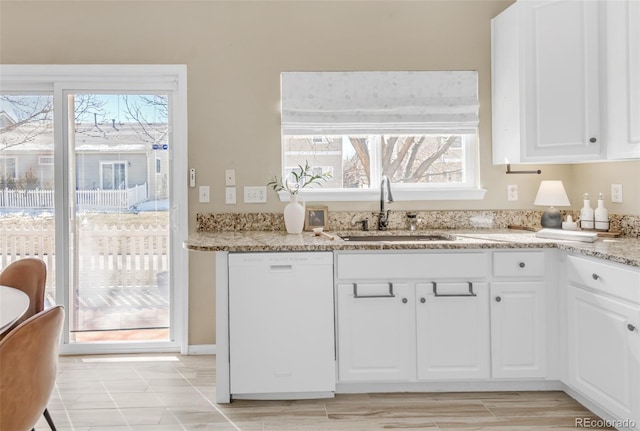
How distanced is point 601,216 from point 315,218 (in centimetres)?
180

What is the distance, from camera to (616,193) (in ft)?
9.16

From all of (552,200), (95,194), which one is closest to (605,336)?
(552,200)

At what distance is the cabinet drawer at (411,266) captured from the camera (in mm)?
2441

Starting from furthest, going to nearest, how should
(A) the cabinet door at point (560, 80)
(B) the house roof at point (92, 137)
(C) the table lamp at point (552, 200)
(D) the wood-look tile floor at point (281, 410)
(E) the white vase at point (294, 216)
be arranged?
1. (B) the house roof at point (92, 137)
2. (C) the table lamp at point (552, 200)
3. (E) the white vase at point (294, 216)
4. (A) the cabinet door at point (560, 80)
5. (D) the wood-look tile floor at point (281, 410)

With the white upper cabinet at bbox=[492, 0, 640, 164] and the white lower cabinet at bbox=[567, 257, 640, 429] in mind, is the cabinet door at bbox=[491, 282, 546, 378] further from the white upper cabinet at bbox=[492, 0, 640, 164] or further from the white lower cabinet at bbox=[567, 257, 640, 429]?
the white upper cabinet at bbox=[492, 0, 640, 164]

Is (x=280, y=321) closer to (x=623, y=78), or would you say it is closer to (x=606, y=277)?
(x=606, y=277)

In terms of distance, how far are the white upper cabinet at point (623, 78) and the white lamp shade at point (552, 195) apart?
1.61 ft

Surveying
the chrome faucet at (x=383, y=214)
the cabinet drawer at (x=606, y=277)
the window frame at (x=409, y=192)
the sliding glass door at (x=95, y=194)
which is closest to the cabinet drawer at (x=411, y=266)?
the cabinet drawer at (x=606, y=277)

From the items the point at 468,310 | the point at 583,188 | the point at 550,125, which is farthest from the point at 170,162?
the point at 583,188

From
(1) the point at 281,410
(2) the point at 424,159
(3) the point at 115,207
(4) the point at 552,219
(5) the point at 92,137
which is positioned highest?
(5) the point at 92,137

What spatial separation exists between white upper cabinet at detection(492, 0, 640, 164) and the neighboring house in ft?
8.01

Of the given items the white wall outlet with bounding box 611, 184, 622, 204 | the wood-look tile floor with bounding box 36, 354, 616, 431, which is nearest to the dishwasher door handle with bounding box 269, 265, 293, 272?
the wood-look tile floor with bounding box 36, 354, 616, 431

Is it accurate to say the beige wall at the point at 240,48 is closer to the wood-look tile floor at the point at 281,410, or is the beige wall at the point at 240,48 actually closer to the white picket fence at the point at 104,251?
the white picket fence at the point at 104,251

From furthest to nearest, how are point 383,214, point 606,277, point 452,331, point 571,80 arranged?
point 383,214, point 571,80, point 452,331, point 606,277
